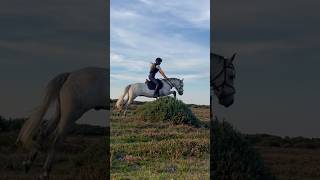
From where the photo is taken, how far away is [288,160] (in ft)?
37.8

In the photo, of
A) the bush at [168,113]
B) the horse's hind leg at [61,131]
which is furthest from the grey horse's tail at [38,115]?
A: the bush at [168,113]

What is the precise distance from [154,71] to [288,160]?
3606 mm

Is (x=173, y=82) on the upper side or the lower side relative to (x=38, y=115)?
upper

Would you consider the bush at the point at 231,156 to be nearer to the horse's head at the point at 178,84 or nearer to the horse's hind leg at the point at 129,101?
the horse's head at the point at 178,84

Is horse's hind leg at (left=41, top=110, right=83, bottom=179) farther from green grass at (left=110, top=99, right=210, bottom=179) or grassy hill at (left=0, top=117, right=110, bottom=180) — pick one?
green grass at (left=110, top=99, right=210, bottom=179)

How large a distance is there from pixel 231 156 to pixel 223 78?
6.93 ft

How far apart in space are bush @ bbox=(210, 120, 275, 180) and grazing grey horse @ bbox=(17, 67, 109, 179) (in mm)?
1966

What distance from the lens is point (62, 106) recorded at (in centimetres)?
895

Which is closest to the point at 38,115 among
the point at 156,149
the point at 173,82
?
the point at 156,149

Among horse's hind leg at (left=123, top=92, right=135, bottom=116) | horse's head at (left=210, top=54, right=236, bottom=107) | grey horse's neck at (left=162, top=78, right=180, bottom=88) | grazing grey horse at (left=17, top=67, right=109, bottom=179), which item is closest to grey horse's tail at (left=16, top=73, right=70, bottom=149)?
grazing grey horse at (left=17, top=67, right=109, bottom=179)

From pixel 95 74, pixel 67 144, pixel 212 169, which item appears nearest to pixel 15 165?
pixel 67 144

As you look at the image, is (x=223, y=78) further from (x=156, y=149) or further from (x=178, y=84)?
(x=156, y=149)

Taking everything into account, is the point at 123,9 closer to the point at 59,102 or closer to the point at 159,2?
the point at 159,2

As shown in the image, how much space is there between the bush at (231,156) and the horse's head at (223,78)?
1614 mm
